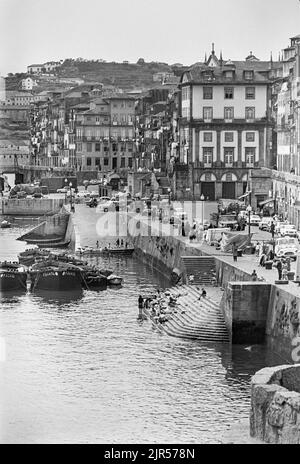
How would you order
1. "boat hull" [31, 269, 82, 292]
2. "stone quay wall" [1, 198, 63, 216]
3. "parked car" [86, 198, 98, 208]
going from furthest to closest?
"stone quay wall" [1, 198, 63, 216]
"parked car" [86, 198, 98, 208]
"boat hull" [31, 269, 82, 292]

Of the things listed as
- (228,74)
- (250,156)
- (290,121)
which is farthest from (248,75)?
(290,121)

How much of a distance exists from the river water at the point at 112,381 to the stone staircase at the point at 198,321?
53 centimetres

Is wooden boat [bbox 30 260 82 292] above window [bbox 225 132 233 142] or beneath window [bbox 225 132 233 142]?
beneath

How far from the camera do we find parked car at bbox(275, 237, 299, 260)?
55.4 m

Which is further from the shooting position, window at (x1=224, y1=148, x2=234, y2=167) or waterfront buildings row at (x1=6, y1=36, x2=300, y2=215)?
window at (x1=224, y1=148, x2=234, y2=167)

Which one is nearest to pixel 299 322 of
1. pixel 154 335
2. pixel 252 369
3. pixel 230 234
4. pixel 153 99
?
pixel 252 369

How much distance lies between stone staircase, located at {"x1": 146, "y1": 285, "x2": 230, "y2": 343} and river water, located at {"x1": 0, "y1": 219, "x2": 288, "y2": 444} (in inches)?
20.8

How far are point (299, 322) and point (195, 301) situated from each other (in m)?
9.84

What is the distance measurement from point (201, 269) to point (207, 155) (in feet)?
131

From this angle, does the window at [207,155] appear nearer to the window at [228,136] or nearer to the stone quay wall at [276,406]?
the window at [228,136]

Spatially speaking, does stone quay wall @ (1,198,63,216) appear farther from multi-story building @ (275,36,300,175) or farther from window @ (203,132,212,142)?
multi-story building @ (275,36,300,175)

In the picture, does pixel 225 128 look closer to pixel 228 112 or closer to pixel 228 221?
pixel 228 112

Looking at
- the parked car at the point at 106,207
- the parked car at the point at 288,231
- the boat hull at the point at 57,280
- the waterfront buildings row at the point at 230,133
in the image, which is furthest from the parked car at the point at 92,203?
the boat hull at the point at 57,280

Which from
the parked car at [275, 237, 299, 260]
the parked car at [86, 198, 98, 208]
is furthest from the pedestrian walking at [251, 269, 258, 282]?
the parked car at [86, 198, 98, 208]
